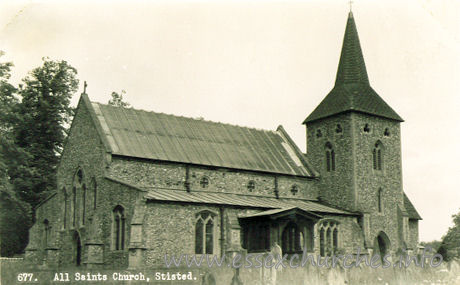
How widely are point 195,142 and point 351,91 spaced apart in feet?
42.3

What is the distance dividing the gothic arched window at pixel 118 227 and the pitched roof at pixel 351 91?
18.6 meters

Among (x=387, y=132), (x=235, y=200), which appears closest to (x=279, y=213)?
(x=235, y=200)

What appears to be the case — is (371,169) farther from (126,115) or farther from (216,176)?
(126,115)

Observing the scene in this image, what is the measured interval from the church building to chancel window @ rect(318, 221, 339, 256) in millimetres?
66

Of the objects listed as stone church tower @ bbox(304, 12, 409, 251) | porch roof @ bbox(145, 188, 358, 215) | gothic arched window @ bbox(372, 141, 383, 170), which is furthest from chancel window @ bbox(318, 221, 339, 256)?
gothic arched window @ bbox(372, 141, 383, 170)

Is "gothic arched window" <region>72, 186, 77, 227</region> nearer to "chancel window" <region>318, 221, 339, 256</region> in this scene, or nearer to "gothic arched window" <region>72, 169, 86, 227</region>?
"gothic arched window" <region>72, 169, 86, 227</region>

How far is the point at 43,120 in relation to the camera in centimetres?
4922

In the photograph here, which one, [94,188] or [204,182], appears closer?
[94,188]

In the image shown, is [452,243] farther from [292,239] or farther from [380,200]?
[292,239]

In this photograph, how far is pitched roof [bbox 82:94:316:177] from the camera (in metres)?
35.0

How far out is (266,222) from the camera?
3338cm

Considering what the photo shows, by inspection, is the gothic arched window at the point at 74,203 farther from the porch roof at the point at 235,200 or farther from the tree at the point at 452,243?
the tree at the point at 452,243

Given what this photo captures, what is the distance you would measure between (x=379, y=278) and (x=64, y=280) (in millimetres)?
12812

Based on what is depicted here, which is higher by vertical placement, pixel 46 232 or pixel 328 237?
pixel 46 232
